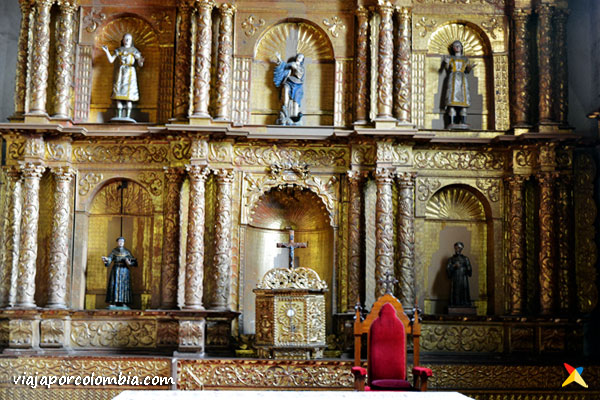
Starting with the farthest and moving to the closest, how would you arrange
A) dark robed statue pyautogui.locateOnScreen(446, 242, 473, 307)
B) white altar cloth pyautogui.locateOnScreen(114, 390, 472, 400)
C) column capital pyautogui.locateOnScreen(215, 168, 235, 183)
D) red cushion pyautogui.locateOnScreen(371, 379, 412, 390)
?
dark robed statue pyautogui.locateOnScreen(446, 242, 473, 307), column capital pyautogui.locateOnScreen(215, 168, 235, 183), red cushion pyautogui.locateOnScreen(371, 379, 412, 390), white altar cloth pyautogui.locateOnScreen(114, 390, 472, 400)

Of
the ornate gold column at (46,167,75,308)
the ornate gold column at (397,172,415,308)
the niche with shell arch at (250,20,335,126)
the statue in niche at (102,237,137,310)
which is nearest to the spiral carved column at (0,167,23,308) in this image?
the ornate gold column at (46,167,75,308)

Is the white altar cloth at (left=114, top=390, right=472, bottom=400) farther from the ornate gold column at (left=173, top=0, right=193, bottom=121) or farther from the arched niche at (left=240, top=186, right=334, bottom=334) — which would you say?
the ornate gold column at (left=173, top=0, right=193, bottom=121)

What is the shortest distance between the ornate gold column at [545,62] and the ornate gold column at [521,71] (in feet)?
0.86

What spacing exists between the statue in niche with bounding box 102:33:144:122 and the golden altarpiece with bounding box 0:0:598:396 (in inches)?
11.8

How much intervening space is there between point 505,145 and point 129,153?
278 inches

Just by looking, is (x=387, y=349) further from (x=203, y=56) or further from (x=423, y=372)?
(x=203, y=56)

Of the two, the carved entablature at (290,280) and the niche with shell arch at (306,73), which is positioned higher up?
the niche with shell arch at (306,73)

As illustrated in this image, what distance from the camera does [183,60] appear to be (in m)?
15.5

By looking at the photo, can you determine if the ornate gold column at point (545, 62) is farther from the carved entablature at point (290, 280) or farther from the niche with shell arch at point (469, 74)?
the carved entablature at point (290, 280)

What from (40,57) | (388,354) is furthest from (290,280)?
(40,57)

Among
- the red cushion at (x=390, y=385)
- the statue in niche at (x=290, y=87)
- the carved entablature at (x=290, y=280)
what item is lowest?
the red cushion at (x=390, y=385)

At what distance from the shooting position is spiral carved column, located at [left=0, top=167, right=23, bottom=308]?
48.7 feet

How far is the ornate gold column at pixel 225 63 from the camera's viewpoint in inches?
603

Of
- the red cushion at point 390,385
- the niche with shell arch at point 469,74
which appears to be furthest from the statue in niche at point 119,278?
the red cushion at point 390,385
